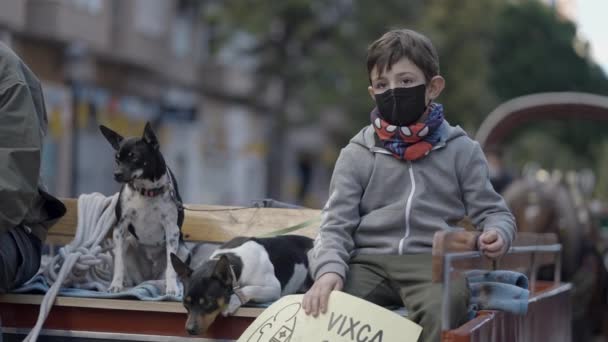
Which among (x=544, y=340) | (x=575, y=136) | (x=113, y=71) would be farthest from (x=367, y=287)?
(x=575, y=136)

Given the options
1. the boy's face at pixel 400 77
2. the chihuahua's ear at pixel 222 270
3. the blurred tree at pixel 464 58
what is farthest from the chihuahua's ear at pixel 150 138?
the blurred tree at pixel 464 58

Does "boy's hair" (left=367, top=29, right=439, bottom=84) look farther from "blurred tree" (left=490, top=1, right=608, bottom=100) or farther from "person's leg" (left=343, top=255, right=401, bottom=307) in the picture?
"blurred tree" (left=490, top=1, right=608, bottom=100)

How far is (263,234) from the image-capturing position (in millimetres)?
6250

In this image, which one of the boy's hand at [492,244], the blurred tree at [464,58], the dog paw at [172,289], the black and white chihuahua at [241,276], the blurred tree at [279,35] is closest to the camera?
the boy's hand at [492,244]

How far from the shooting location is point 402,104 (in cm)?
486

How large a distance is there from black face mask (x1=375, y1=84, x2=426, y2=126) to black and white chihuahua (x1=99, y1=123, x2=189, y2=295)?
4.19 feet

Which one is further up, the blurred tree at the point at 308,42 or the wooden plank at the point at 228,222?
the blurred tree at the point at 308,42

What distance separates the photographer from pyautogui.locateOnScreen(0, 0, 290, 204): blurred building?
90.1 ft

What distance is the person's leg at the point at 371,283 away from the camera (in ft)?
15.8

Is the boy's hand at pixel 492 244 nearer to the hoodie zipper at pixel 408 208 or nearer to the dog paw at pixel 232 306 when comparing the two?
the hoodie zipper at pixel 408 208

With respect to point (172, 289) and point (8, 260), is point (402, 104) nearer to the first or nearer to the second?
point (172, 289)

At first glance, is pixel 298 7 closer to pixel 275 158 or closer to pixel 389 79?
pixel 275 158

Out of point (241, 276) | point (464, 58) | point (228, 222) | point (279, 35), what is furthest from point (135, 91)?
point (241, 276)

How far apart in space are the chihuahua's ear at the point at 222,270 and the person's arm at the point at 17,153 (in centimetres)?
81
